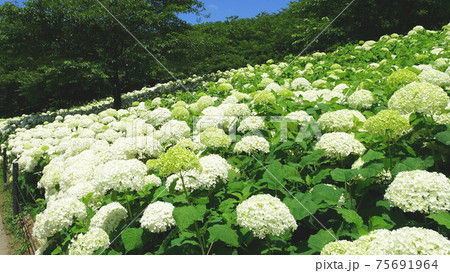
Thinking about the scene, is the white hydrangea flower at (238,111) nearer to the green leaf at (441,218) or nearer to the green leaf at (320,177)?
the green leaf at (320,177)

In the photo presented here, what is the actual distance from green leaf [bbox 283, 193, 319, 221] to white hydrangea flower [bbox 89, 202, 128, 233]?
4.38 feet

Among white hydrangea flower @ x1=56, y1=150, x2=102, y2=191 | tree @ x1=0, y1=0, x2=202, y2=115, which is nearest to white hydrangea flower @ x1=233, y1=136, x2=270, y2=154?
white hydrangea flower @ x1=56, y1=150, x2=102, y2=191

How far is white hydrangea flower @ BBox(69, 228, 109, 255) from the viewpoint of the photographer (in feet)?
6.74

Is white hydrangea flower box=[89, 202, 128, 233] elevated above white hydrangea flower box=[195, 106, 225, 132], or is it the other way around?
white hydrangea flower box=[195, 106, 225, 132]

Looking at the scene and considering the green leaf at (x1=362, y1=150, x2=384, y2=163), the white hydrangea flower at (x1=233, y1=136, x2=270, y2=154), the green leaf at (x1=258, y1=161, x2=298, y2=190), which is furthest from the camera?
the white hydrangea flower at (x1=233, y1=136, x2=270, y2=154)

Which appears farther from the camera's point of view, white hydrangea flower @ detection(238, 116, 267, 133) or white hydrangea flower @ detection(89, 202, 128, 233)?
white hydrangea flower @ detection(238, 116, 267, 133)

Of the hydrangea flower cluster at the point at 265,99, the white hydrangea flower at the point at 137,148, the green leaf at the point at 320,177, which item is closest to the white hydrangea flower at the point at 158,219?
the green leaf at the point at 320,177

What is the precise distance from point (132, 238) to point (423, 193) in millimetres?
1873

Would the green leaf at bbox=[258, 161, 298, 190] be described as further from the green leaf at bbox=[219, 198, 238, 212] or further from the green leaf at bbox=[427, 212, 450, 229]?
the green leaf at bbox=[427, 212, 450, 229]

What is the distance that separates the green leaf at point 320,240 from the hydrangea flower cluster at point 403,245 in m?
0.21

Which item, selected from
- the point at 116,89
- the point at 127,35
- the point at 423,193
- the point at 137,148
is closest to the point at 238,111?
the point at 137,148

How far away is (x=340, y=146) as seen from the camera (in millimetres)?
2227

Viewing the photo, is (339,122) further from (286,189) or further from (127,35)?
(127,35)

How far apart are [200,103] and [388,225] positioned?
348cm
